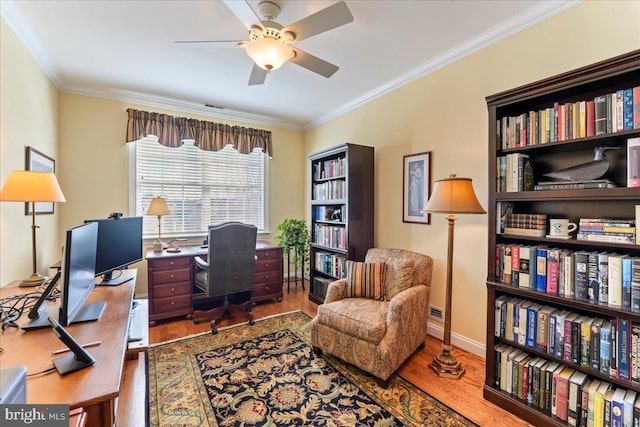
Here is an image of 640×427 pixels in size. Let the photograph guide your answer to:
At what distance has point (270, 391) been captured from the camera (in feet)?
6.49

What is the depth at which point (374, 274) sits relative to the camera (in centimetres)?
262

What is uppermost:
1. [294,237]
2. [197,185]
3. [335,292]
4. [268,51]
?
[268,51]

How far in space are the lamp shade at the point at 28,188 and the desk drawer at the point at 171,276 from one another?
4.46 feet

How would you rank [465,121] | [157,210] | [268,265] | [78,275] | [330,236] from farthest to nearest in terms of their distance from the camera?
1. [268,265]
2. [330,236]
3. [157,210]
4. [465,121]
5. [78,275]

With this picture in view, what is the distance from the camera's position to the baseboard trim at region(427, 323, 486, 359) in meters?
2.41

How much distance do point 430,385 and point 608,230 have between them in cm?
146

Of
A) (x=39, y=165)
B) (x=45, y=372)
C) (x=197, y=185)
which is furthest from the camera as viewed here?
(x=197, y=185)

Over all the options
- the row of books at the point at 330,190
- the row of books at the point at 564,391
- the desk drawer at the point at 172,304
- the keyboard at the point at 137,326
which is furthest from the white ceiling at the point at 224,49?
the desk drawer at the point at 172,304

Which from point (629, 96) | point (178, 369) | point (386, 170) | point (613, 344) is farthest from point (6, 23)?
point (613, 344)

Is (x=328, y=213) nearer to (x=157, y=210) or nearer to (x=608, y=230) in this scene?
(x=157, y=210)

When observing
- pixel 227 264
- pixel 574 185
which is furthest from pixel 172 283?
pixel 574 185

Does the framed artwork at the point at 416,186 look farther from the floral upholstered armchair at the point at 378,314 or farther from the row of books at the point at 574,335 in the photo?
the row of books at the point at 574,335

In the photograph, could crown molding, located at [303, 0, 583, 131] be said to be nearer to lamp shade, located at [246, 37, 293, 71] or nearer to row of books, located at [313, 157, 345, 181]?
row of books, located at [313, 157, 345, 181]

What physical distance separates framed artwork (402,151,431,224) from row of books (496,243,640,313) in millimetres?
996
